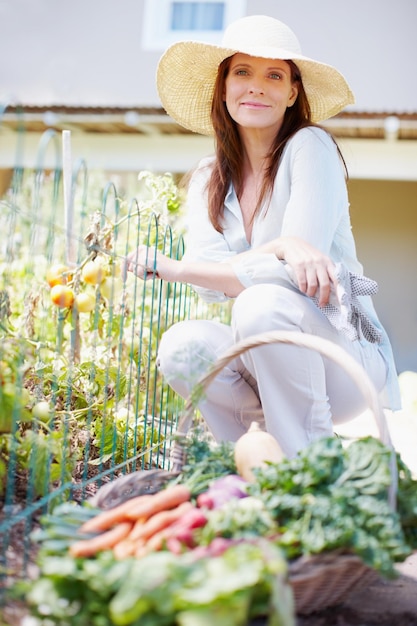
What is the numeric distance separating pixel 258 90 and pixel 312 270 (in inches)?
27.1

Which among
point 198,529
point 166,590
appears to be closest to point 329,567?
point 198,529

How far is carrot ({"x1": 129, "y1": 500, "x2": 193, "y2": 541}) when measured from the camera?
1.49 meters

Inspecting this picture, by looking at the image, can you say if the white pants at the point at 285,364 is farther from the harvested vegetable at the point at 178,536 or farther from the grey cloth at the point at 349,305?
the harvested vegetable at the point at 178,536

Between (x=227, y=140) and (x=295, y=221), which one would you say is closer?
(x=295, y=221)

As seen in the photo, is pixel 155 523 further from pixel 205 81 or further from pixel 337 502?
pixel 205 81

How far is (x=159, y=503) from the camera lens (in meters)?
1.61

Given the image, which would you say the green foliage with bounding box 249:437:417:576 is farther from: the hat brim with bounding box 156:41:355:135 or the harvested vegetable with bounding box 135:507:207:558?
the hat brim with bounding box 156:41:355:135

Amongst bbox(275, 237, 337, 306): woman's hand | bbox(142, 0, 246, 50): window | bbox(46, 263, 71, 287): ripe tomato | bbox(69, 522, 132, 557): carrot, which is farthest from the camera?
bbox(142, 0, 246, 50): window

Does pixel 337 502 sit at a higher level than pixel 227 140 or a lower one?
lower

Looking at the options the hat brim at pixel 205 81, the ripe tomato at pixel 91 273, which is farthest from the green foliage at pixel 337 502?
the hat brim at pixel 205 81

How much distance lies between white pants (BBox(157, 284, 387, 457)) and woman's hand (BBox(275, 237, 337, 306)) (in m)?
0.08

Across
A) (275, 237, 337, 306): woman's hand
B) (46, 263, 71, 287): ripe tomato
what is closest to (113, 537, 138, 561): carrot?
(275, 237, 337, 306): woman's hand

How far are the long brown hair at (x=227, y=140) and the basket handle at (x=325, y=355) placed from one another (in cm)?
88

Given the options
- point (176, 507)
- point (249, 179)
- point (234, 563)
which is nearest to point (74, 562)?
point (234, 563)
